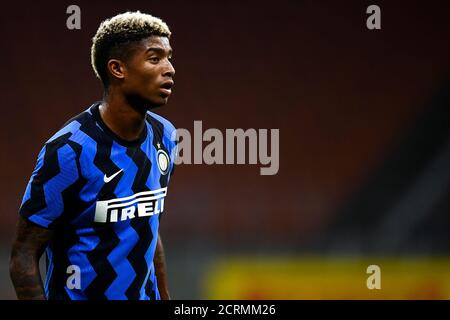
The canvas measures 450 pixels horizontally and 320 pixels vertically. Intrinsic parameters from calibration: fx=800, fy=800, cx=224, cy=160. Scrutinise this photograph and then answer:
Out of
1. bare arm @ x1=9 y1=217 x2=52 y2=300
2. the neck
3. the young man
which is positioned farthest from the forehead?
bare arm @ x1=9 y1=217 x2=52 y2=300

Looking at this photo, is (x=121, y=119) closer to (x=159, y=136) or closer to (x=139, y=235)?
(x=159, y=136)

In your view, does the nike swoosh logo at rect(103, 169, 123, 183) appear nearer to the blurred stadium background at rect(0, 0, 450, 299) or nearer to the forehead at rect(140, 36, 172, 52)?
the forehead at rect(140, 36, 172, 52)

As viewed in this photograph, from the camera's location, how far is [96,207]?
96.1 inches

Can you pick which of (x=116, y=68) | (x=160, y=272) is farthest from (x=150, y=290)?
(x=116, y=68)

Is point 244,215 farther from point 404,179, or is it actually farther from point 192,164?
point 404,179

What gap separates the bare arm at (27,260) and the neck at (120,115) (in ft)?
1.31

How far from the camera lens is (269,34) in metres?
7.19

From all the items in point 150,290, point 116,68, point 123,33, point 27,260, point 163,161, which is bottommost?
point 150,290

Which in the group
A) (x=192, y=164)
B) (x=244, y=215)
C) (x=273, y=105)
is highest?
(x=273, y=105)

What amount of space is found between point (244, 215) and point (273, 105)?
1.02m

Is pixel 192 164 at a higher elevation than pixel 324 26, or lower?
lower

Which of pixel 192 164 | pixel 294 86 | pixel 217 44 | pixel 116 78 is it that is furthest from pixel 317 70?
pixel 116 78

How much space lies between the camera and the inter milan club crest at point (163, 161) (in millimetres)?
2688

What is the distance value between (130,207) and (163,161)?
0.27 m
